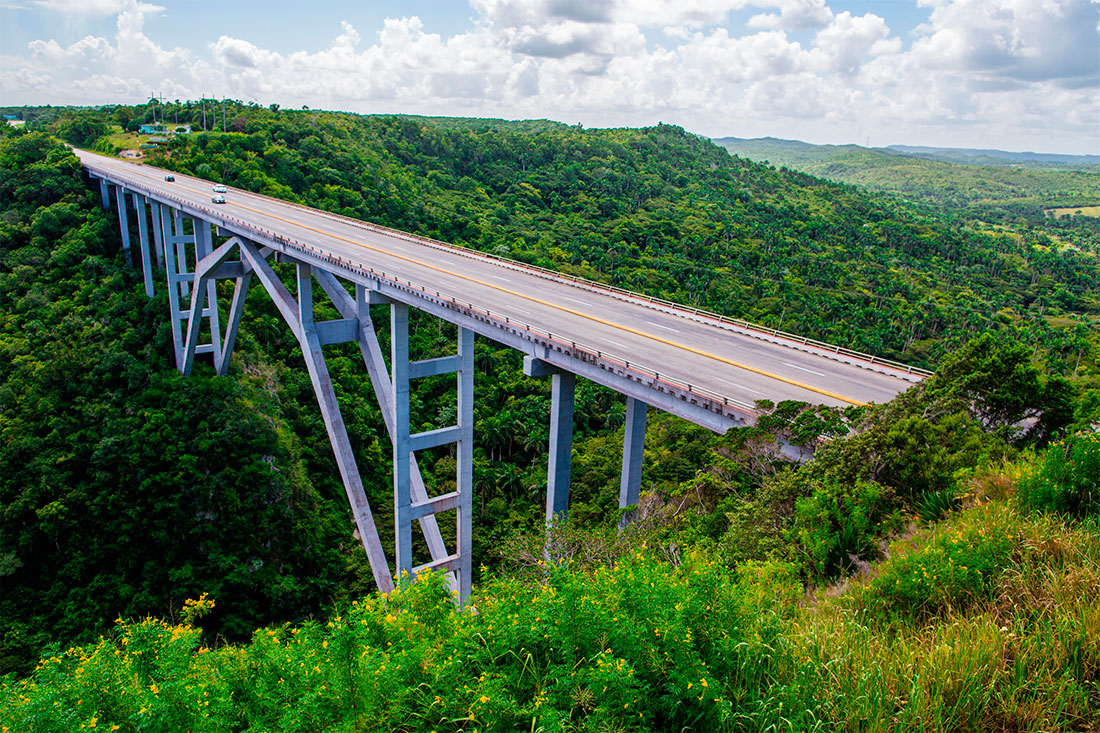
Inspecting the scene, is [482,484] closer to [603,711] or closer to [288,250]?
[288,250]

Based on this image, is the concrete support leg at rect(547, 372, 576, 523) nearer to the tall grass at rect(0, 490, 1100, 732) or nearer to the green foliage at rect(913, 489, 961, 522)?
the green foliage at rect(913, 489, 961, 522)

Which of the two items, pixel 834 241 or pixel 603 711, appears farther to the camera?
pixel 834 241

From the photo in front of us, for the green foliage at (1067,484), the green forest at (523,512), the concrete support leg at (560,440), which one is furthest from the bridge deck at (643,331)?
the green foliage at (1067,484)

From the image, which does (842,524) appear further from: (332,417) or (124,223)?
(124,223)

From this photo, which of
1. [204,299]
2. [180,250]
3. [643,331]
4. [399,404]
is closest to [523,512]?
[399,404]

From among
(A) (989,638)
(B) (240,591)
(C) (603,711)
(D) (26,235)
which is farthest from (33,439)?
(A) (989,638)

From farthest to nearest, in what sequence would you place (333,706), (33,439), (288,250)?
1. (33,439)
2. (288,250)
3. (333,706)

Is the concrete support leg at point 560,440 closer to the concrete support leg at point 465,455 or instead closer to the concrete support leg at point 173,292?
the concrete support leg at point 465,455

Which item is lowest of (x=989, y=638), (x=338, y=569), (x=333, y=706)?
(x=338, y=569)
